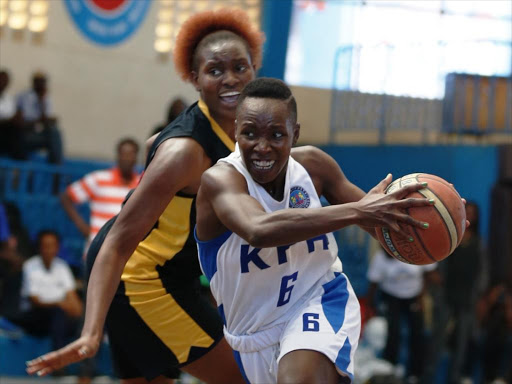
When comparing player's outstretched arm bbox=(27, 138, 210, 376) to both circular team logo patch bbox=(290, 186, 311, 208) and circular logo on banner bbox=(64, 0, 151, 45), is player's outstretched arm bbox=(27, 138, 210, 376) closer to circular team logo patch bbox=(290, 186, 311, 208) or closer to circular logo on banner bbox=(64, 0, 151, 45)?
circular team logo patch bbox=(290, 186, 311, 208)

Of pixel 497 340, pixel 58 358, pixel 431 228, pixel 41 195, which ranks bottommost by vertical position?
pixel 497 340

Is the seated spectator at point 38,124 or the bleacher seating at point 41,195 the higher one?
the seated spectator at point 38,124

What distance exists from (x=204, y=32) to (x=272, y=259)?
133 cm

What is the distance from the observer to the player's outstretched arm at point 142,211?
396 cm

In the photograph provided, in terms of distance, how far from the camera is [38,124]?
1044 centimetres

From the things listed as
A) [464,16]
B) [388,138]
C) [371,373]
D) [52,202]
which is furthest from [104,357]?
[464,16]

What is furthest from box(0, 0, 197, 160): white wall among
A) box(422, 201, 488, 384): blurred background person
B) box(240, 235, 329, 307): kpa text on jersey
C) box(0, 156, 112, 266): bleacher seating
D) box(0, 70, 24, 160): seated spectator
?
box(240, 235, 329, 307): kpa text on jersey

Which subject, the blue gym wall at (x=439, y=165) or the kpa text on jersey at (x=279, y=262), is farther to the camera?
the blue gym wall at (x=439, y=165)

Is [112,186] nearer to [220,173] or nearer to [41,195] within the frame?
[41,195]

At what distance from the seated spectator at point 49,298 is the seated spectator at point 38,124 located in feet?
6.44

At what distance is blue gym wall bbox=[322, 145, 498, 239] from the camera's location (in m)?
10.5

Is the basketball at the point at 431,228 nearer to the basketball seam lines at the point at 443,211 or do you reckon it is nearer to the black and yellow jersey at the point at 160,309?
the basketball seam lines at the point at 443,211

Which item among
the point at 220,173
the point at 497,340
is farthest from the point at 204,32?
the point at 497,340

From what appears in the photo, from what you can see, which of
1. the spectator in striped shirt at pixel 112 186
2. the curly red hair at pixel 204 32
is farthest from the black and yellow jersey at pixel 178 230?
the spectator in striped shirt at pixel 112 186
